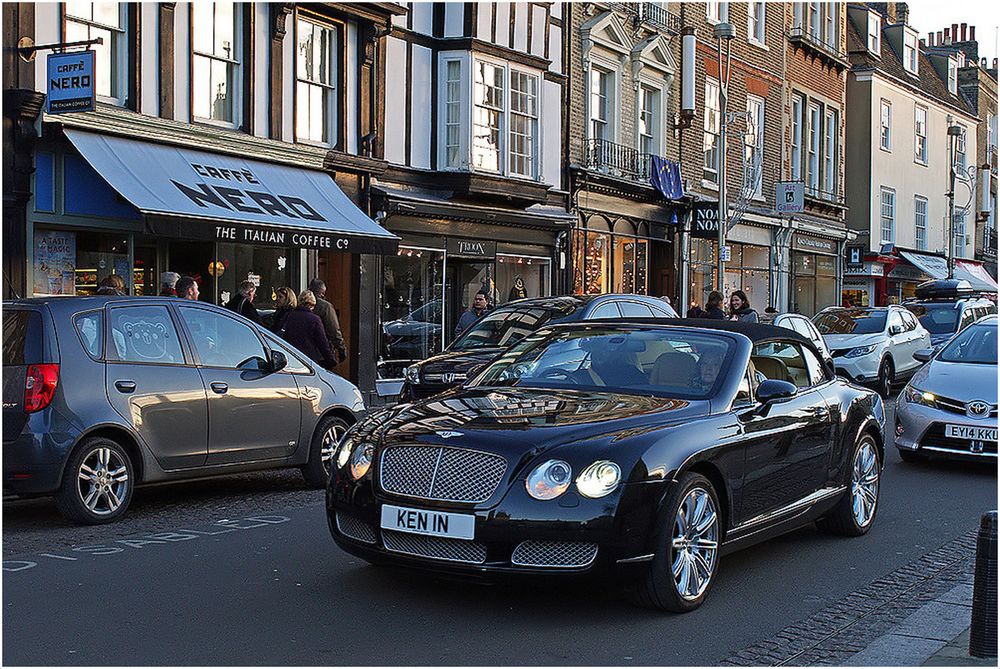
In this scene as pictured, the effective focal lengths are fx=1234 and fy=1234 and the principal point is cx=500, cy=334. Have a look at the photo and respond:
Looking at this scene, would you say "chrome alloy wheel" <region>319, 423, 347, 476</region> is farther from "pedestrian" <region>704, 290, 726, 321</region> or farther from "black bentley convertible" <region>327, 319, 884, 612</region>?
"pedestrian" <region>704, 290, 726, 321</region>

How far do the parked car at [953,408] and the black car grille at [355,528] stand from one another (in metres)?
7.66

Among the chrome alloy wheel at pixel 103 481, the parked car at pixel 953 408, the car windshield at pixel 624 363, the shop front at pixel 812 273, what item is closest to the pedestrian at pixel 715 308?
the parked car at pixel 953 408

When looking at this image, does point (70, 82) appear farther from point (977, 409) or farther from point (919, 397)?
point (977, 409)

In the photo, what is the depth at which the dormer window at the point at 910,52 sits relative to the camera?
50.0 m

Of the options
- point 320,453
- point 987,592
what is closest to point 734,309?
point 320,453

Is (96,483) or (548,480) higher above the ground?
(548,480)

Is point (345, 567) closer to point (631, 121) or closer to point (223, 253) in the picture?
point (223, 253)

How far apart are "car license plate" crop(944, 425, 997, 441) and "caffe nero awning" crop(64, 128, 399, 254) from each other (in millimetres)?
9288

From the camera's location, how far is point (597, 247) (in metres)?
27.9

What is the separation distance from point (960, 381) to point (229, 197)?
992 centimetres

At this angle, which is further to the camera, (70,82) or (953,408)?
(70,82)

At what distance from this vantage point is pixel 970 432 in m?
12.0

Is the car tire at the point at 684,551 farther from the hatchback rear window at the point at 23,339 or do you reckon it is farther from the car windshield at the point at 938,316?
the car windshield at the point at 938,316

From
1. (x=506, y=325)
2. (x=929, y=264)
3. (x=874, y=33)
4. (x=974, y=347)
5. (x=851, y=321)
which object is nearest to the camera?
(x=974, y=347)
